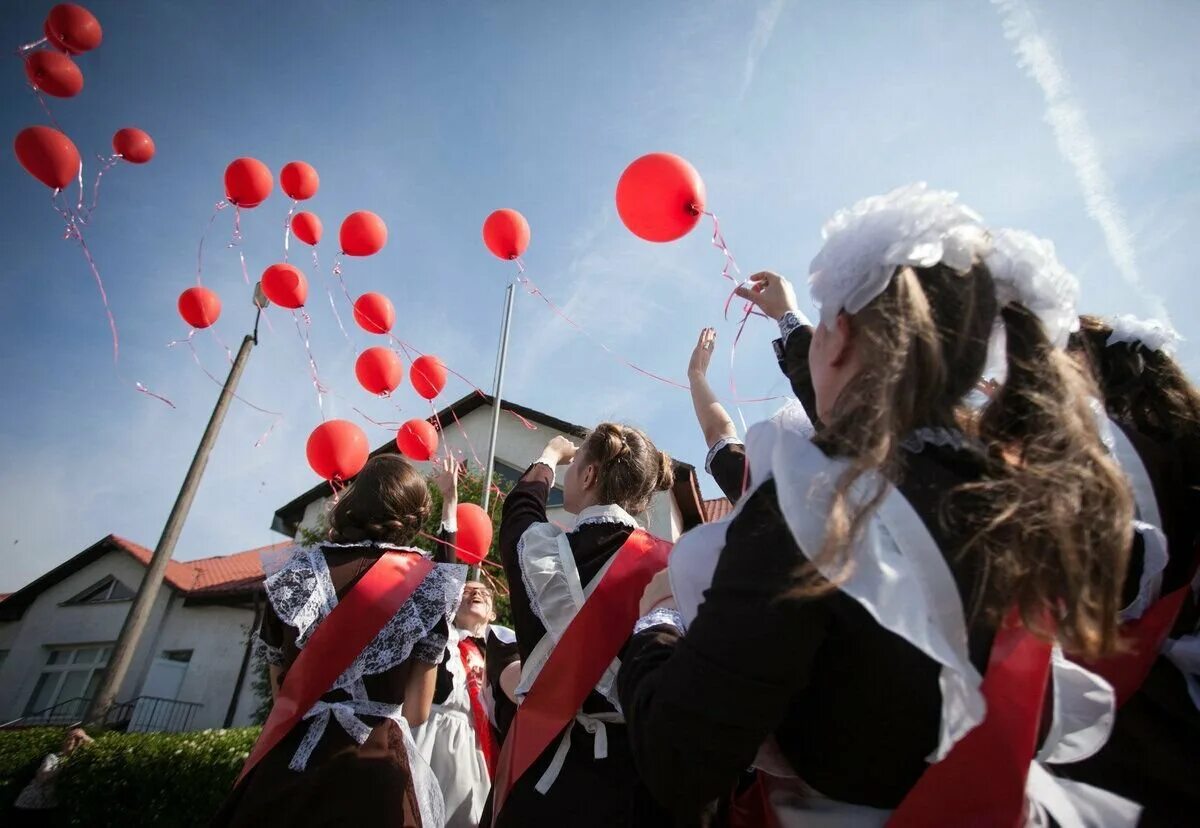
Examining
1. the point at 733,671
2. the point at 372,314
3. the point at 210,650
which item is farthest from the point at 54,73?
the point at 210,650

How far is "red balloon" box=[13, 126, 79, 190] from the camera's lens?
14.8 feet

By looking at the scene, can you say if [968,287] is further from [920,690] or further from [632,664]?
[632,664]

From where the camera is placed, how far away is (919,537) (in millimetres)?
755

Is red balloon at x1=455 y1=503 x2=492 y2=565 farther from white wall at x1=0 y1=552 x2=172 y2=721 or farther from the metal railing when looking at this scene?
white wall at x1=0 y1=552 x2=172 y2=721

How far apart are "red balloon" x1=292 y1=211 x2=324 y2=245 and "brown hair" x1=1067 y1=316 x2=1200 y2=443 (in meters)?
5.72

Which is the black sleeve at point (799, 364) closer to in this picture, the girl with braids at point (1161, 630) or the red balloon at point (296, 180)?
the girl with braids at point (1161, 630)

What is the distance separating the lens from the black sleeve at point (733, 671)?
0.75 m

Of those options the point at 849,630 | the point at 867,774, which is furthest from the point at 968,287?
the point at 867,774

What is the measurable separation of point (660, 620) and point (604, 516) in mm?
772

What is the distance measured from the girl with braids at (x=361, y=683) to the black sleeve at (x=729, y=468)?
1.07m

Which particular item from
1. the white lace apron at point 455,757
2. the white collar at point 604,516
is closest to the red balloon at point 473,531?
the white lace apron at point 455,757

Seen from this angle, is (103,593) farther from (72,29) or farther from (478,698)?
(478,698)

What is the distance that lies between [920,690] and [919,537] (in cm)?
20

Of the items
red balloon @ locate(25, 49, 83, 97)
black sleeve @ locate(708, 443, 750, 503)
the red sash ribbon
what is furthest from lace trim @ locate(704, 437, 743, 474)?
red balloon @ locate(25, 49, 83, 97)
